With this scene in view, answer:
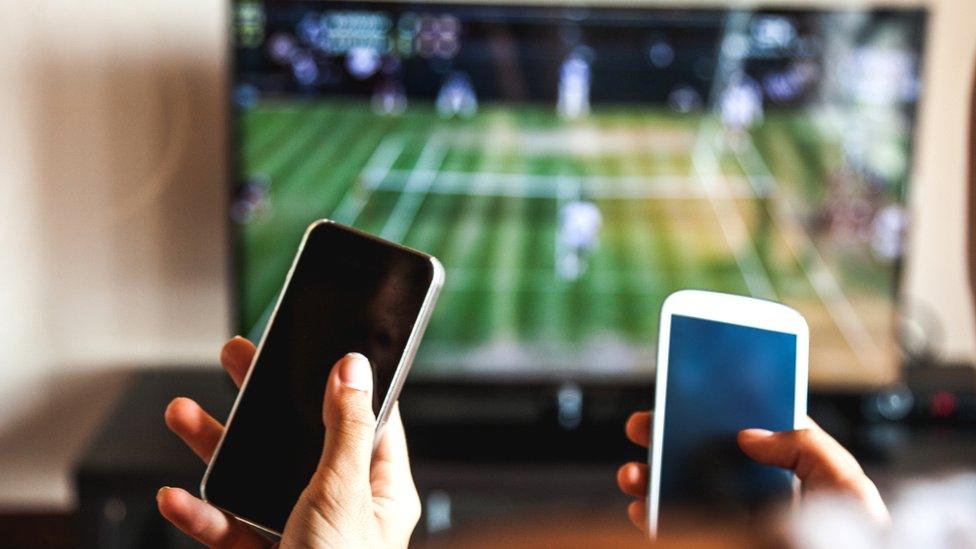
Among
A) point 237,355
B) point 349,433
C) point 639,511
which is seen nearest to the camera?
point 349,433

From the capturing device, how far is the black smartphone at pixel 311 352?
2.78 feet

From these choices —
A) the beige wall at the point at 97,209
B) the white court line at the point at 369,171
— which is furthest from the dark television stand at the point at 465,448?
the white court line at the point at 369,171

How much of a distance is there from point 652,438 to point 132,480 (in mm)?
1244

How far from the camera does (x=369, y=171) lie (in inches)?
75.4

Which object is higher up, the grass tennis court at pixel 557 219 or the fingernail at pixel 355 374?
the fingernail at pixel 355 374

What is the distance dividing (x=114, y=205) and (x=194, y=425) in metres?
1.27

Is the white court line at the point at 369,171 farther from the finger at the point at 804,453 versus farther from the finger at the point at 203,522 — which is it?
the finger at the point at 804,453

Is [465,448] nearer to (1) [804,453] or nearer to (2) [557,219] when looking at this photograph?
(2) [557,219]

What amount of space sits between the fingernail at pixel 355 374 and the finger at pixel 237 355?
0.72 ft

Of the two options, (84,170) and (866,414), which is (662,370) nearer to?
(866,414)

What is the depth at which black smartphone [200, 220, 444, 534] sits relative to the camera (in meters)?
0.85

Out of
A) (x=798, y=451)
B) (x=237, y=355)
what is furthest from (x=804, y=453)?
(x=237, y=355)

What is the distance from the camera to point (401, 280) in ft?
2.81

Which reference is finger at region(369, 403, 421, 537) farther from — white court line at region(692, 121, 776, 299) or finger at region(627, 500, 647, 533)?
white court line at region(692, 121, 776, 299)
